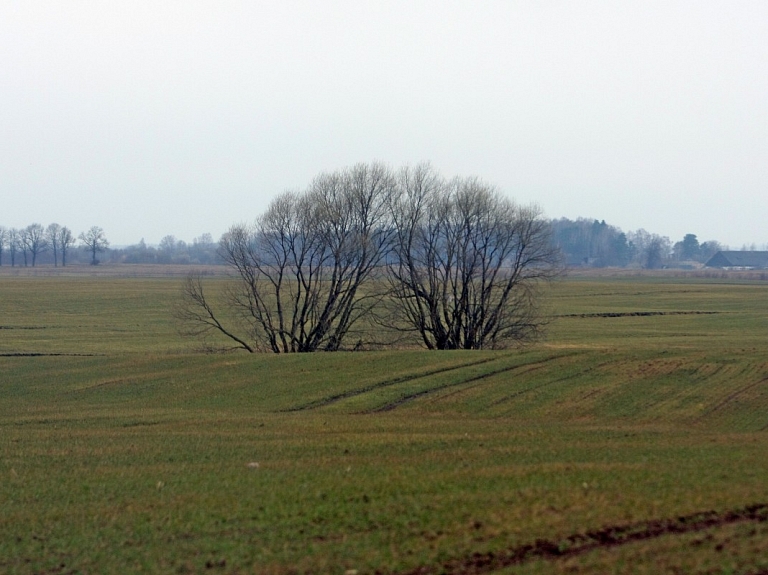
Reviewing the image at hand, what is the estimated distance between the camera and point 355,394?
24.7 m

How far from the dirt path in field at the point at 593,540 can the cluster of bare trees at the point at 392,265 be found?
126 feet

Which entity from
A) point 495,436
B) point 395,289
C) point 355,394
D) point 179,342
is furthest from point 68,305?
point 495,436

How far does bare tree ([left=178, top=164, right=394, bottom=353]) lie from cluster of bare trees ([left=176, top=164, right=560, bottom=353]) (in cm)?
6

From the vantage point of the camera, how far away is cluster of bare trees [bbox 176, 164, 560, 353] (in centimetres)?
4750

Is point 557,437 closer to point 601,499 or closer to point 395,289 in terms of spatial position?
point 601,499

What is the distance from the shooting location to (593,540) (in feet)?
27.4

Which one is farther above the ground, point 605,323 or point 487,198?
point 487,198

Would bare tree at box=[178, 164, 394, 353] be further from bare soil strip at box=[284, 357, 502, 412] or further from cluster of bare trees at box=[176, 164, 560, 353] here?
bare soil strip at box=[284, 357, 502, 412]

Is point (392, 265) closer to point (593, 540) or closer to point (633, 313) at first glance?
point (633, 313)

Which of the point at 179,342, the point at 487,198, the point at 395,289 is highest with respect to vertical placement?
the point at 487,198

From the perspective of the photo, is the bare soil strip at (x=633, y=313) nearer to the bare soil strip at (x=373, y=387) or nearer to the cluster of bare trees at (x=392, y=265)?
the cluster of bare trees at (x=392, y=265)

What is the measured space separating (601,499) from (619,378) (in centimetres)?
1576

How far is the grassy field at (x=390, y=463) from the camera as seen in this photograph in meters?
8.51

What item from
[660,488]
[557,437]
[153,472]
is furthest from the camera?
[557,437]
